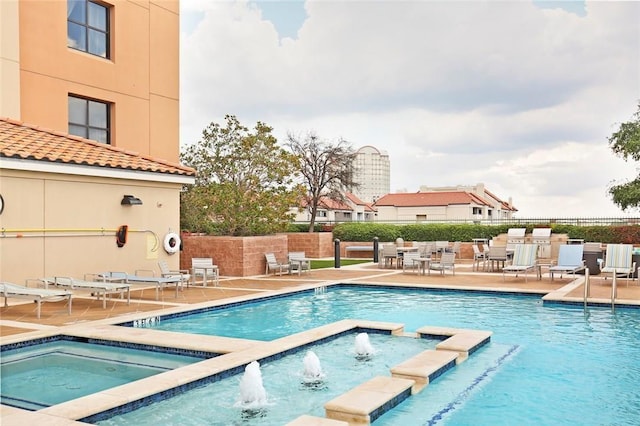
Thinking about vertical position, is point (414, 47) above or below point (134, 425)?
above

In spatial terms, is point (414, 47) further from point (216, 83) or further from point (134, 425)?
point (134, 425)

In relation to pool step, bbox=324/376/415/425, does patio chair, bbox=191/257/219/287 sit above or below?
above

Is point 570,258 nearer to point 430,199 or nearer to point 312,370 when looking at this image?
point 312,370

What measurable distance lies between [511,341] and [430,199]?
54.0 meters

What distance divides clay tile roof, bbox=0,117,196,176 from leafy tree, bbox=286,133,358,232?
25113mm

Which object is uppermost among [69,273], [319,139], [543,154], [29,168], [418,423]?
[319,139]

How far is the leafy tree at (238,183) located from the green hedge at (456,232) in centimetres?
777

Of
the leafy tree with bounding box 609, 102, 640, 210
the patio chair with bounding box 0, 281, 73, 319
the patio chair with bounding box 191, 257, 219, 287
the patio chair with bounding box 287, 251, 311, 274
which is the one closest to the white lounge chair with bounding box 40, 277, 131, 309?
the patio chair with bounding box 0, 281, 73, 319

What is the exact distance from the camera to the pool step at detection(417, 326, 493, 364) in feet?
27.8

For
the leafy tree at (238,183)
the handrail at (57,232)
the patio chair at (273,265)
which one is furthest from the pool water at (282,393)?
the leafy tree at (238,183)

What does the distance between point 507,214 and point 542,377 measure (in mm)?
70731

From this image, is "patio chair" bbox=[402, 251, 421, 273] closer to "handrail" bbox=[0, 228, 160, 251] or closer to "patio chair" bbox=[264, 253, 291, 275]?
"patio chair" bbox=[264, 253, 291, 275]

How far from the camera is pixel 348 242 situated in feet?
102

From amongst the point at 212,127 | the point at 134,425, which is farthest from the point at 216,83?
the point at 134,425
